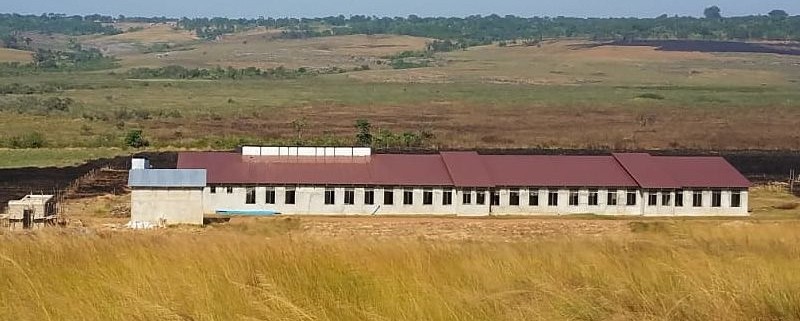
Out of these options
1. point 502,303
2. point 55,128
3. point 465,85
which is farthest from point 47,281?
point 465,85

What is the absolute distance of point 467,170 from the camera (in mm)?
40062

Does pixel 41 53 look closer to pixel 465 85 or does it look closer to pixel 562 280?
pixel 465 85

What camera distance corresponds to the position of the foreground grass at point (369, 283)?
5320 mm

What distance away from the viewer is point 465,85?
132m

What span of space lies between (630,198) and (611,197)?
28.3 inches

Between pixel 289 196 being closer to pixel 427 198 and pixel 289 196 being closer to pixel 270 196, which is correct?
pixel 270 196

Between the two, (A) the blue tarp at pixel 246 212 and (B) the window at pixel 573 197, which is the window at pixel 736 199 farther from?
(A) the blue tarp at pixel 246 212

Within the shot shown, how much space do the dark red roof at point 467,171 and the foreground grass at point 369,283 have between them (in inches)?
1229

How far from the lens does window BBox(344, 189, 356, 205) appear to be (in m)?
38.5

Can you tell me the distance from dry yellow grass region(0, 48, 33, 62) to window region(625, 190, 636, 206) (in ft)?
495

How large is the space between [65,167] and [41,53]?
149 meters

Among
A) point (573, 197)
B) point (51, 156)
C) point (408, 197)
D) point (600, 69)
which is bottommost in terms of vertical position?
point (51, 156)

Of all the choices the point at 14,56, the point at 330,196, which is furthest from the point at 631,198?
the point at 14,56

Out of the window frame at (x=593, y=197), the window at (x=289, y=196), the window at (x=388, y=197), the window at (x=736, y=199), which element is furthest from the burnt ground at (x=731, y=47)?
the window at (x=289, y=196)
